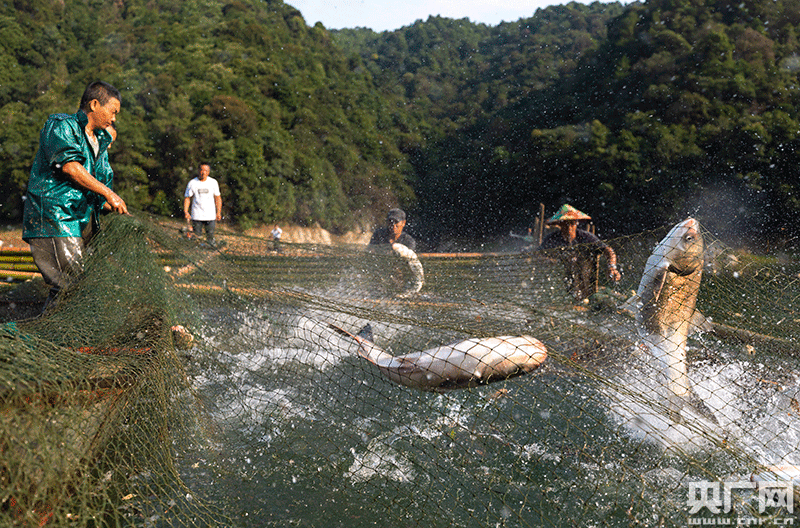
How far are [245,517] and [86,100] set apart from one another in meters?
2.62

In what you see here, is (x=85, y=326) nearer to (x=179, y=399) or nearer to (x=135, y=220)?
(x=179, y=399)

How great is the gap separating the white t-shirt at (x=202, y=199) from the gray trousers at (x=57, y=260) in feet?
15.2

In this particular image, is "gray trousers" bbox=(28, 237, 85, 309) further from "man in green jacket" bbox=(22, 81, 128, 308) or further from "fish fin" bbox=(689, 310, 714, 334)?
"fish fin" bbox=(689, 310, 714, 334)

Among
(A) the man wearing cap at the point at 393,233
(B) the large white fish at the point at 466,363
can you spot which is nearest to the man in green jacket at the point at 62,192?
(B) the large white fish at the point at 466,363

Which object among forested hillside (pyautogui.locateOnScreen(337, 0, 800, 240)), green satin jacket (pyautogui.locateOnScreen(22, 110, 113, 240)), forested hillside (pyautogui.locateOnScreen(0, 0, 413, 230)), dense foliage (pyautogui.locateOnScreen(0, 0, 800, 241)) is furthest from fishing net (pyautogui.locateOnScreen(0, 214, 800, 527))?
forested hillside (pyautogui.locateOnScreen(0, 0, 413, 230))

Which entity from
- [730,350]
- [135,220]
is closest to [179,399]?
[135,220]

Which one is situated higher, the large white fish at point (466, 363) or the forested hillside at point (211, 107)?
the forested hillside at point (211, 107)

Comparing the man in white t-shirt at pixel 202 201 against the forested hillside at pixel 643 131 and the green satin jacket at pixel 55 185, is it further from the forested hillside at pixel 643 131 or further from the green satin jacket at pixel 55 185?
the forested hillside at pixel 643 131

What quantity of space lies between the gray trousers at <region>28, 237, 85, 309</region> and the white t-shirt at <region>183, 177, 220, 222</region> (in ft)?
15.2

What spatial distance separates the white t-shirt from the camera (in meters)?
7.76

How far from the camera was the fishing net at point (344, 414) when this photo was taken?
1.86 m

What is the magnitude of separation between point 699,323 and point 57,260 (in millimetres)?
4298

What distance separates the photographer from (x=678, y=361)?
11.5 ft

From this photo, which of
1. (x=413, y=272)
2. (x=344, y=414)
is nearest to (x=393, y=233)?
(x=413, y=272)
